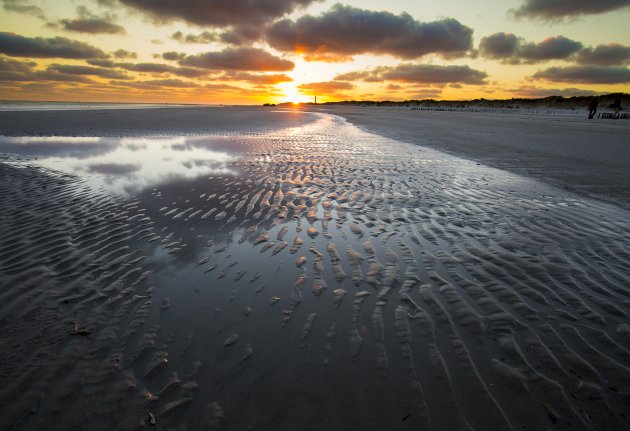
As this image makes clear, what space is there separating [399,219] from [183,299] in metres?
4.47

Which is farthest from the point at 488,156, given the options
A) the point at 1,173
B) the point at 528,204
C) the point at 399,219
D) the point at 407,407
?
the point at 1,173

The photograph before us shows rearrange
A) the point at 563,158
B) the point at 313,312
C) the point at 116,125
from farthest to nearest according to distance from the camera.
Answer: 1. the point at 116,125
2. the point at 563,158
3. the point at 313,312

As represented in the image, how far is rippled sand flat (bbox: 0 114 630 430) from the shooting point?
8.59ft

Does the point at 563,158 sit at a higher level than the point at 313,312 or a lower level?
higher

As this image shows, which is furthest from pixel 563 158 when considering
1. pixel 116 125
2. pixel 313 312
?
pixel 116 125

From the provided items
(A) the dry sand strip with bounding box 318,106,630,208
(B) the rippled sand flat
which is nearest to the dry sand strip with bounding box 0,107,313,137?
(A) the dry sand strip with bounding box 318,106,630,208

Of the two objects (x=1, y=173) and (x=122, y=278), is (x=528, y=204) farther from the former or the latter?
(x=1, y=173)

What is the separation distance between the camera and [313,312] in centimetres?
387

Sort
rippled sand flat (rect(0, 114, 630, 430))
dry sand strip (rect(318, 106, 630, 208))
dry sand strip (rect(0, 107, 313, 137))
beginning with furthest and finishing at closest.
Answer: dry sand strip (rect(0, 107, 313, 137)), dry sand strip (rect(318, 106, 630, 208)), rippled sand flat (rect(0, 114, 630, 430))

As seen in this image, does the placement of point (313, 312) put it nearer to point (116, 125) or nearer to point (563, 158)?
point (563, 158)

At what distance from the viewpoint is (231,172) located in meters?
11.1

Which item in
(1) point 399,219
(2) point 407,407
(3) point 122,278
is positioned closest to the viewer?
(2) point 407,407

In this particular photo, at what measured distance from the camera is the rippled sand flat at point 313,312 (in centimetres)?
262

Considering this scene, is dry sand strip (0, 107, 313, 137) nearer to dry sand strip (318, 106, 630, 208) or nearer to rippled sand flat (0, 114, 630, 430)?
dry sand strip (318, 106, 630, 208)
